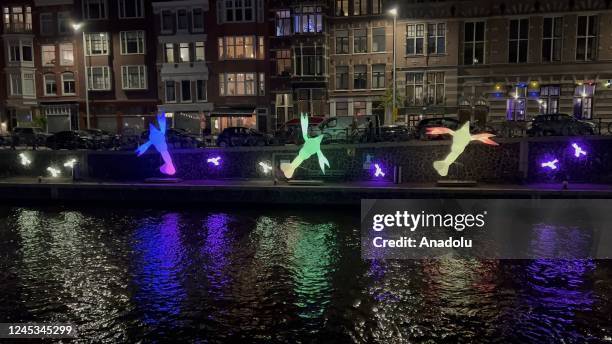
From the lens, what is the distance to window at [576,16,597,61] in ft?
148

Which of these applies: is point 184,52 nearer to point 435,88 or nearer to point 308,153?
point 435,88

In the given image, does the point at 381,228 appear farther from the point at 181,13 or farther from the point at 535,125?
the point at 181,13

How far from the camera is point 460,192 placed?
27.5 metres

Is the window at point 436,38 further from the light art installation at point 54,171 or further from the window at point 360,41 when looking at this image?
the light art installation at point 54,171

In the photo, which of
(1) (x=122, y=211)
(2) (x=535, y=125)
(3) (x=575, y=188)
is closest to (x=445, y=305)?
(3) (x=575, y=188)

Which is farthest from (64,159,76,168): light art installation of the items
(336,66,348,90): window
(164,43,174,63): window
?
(336,66,348,90): window

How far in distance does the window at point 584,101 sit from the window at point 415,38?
44.0ft

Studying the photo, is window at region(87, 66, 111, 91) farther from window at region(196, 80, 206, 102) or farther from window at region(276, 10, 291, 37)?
window at region(276, 10, 291, 37)

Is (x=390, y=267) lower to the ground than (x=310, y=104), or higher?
lower

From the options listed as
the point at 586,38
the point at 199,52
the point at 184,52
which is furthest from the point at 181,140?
the point at 586,38

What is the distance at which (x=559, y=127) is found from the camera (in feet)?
113

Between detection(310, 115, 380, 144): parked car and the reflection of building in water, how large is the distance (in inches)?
486

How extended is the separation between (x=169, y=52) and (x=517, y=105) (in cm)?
3394

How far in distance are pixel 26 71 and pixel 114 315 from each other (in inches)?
2042
